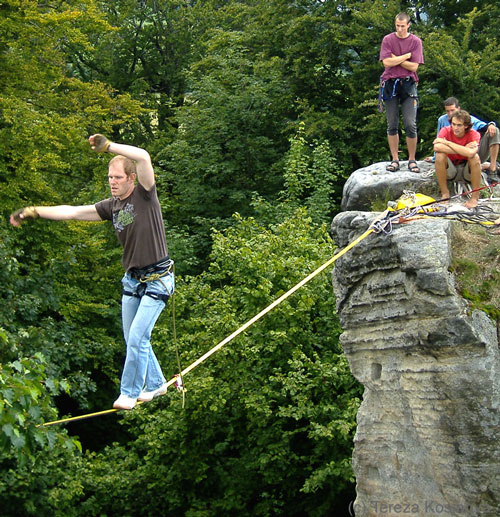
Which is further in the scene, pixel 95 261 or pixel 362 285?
pixel 95 261

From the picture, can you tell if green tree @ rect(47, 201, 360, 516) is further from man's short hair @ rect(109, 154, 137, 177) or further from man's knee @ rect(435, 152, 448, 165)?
man's short hair @ rect(109, 154, 137, 177)

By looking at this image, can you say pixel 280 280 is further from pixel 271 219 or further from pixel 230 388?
pixel 271 219

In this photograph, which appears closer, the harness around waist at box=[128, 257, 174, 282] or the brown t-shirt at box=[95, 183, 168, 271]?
the brown t-shirt at box=[95, 183, 168, 271]

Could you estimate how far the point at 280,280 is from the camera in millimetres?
16438

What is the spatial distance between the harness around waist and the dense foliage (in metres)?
6.64

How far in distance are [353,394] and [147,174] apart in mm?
9730

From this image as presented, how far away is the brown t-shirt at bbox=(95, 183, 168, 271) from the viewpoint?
6.37 meters

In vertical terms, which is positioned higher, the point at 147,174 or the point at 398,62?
the point at 398,62

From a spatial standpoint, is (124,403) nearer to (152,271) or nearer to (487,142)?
(152,271)

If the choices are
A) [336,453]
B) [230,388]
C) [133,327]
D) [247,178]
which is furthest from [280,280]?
[133,327]

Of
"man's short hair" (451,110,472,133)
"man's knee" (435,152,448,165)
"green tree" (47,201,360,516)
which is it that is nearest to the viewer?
"man's short hair" (451,110,472,133)

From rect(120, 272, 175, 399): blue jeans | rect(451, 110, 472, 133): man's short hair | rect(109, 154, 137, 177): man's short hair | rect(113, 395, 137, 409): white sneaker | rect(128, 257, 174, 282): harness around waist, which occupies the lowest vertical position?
rect(113, 395, 137, 409): white sneaker

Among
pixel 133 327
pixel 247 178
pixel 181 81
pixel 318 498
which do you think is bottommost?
pixel 318 498

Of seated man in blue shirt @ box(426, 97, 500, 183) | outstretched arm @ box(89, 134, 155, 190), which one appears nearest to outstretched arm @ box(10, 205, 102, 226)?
outstretched arm @ box(89, 134, 155, 190)
